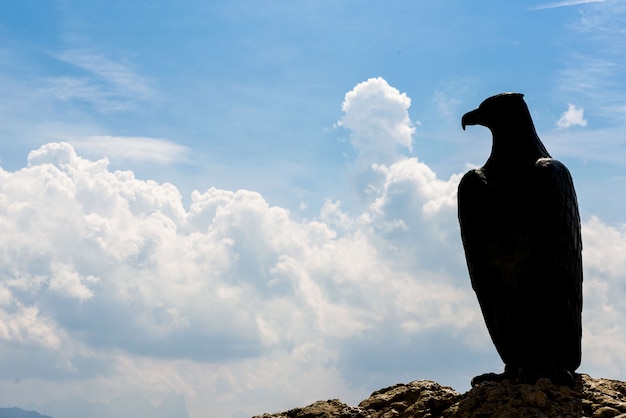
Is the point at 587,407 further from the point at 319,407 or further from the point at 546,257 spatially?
the point at 319,407

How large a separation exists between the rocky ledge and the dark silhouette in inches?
17.2

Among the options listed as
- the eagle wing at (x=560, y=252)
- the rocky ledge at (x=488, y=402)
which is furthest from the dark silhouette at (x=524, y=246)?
the rocky ledge at (x=488, y=402)

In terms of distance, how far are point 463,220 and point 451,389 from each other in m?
2.29

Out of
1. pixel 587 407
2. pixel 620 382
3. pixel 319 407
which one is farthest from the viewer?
pixel 319 407

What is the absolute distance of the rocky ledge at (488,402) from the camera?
8445mm

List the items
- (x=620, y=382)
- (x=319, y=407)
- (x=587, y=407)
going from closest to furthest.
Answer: (x=587, y=407) → (x=620, y=382) → (x=319, y=407)

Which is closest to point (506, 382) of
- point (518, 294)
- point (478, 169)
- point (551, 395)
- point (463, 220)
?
point (551, 395)

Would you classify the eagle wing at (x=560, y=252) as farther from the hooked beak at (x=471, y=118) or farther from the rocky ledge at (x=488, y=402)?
the hooked beak at (x=471, y=118)

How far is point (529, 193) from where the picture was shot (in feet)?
31.4

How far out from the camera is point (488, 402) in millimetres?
8820

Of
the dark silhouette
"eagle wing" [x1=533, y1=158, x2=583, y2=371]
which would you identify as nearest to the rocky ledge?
the dark silhouette

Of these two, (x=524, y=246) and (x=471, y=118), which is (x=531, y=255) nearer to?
(x=524, y=246)

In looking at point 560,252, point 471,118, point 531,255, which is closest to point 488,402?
point 531,255

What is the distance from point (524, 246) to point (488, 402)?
211 centimetres
